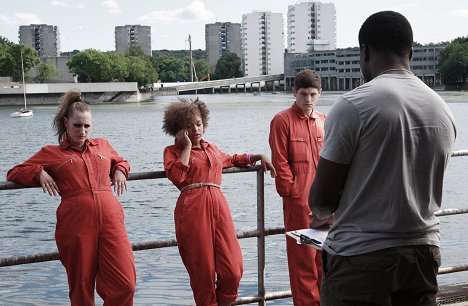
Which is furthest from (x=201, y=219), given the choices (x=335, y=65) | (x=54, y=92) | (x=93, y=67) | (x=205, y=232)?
(x=335, y=65)

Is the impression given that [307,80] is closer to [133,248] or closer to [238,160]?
[238,160]

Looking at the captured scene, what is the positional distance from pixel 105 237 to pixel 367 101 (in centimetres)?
194

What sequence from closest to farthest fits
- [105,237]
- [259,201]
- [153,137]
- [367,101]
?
1. [367,101]
2. [105,237]
3. [259,201]
4. [153,137]

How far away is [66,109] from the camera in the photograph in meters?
4.16

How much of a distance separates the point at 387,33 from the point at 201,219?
1.92 m

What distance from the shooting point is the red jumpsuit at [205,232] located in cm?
423

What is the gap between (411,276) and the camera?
99.7 inches

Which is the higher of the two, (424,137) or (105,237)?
(424,137)

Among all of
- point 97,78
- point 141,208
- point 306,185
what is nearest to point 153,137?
point 141,208

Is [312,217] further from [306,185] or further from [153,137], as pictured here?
[153,137]

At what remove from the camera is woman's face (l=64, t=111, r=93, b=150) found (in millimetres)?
4066

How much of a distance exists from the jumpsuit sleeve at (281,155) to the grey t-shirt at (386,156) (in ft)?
7.24

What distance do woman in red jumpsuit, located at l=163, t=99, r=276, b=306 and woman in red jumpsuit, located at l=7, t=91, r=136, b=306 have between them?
35 cm

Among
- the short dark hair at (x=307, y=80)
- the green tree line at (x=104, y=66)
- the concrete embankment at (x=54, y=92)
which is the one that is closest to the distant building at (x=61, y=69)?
the green tree line at (x=104, y=66)
